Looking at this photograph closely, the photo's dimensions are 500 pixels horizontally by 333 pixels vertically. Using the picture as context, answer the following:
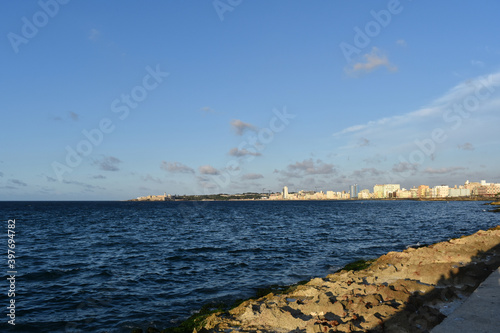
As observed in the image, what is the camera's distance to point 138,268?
960 inches

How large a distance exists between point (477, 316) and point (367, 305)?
9.85 feet

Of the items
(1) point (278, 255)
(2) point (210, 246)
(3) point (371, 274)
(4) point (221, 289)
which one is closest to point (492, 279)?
(3) point (371, 274)

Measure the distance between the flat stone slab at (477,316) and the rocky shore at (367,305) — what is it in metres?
0.54

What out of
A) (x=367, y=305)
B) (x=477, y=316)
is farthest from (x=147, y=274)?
(x=477, y=316)

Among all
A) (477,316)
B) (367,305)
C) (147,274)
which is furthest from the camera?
(147,274)

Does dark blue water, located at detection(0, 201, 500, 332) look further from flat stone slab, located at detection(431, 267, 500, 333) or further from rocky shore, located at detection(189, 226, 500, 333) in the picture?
flat stone slab, located at detection(431, 267, 500, 333)

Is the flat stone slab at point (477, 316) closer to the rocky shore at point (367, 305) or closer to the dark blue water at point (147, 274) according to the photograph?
the rocky shore at point (367, 305)

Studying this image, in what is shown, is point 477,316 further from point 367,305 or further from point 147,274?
point 147,274

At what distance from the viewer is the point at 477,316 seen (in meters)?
8.23

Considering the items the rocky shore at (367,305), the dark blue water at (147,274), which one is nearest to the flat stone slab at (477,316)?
the rocky shore at (367,305)

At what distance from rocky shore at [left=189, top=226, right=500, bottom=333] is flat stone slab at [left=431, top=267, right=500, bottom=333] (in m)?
0.54

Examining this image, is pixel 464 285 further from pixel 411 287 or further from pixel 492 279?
pixel 411 287

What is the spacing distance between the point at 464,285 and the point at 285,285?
967 centimetres

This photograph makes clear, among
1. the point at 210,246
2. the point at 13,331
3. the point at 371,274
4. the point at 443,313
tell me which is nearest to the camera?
the point at 443,313
